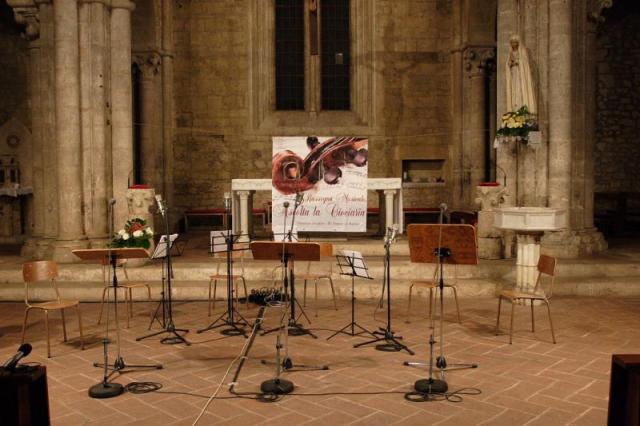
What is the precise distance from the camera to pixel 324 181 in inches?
395

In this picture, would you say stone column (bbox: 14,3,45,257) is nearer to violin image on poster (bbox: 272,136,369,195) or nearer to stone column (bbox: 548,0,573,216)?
violin image on poster (bbox: 272,136,369,195)

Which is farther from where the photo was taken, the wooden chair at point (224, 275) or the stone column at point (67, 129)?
the stone column at point (67, 129)

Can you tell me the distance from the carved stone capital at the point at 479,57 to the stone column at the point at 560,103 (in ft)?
14.2

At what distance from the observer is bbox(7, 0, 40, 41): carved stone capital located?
9961mm

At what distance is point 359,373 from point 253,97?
9963mm

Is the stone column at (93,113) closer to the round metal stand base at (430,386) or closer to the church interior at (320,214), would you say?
the church interior at (320,214)

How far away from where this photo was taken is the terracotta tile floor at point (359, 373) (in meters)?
4.38


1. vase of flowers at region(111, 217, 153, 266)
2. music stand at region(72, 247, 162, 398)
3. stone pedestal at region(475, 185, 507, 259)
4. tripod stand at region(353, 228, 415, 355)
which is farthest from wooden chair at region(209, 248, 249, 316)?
stone pedestal at region(475, 185, 507, 259)

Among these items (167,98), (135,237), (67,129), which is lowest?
(135,237)

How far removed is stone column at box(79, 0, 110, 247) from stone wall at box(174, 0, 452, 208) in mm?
4370

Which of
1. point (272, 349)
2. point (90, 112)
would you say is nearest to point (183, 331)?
point (272, 349)

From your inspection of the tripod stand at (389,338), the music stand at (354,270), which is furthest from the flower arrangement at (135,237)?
the tripod stand at (389,338)

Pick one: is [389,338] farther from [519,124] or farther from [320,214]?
[519,124]

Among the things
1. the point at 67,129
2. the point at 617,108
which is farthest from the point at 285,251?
the point at 617,108
